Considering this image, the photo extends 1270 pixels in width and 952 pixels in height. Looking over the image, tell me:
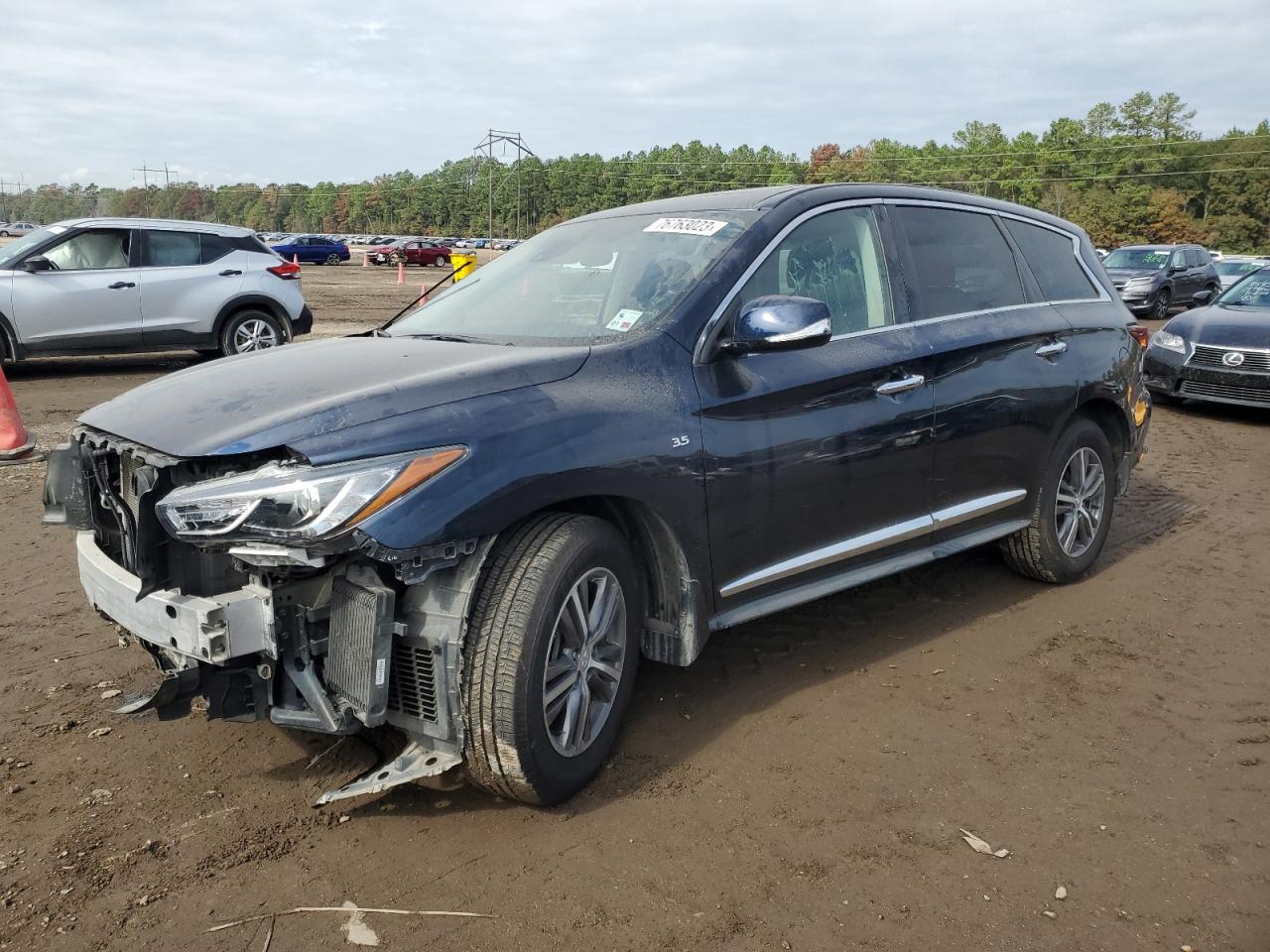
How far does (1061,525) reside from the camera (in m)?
5.09

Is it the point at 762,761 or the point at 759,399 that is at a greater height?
the point at 759,399

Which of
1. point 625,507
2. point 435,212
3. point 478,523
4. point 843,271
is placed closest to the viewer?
point 478,523

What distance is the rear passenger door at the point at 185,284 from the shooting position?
1143 centimetres

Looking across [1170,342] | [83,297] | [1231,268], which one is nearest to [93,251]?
[83,297]

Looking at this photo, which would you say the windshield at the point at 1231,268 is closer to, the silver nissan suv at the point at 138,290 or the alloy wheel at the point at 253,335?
the alloy wheel at the point at 253,335

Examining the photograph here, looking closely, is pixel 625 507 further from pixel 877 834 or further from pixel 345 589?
pixel 877 834

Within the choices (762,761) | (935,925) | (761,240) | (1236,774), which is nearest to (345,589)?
(762,761)

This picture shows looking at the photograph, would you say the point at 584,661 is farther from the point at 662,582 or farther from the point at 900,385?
the point at 900,385

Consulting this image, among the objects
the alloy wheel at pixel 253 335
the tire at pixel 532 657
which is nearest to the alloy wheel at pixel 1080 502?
the tire at pixel 532 657

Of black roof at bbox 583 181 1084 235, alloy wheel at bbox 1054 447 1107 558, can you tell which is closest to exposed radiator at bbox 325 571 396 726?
black roof at bbox 583 181 1084 235

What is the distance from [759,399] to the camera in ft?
11.6

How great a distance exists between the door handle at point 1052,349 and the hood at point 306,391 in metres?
2.51

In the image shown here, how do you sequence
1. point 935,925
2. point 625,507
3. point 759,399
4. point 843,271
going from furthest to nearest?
1. point 843,271
2. point 759,399
3. point 625,507
4. point 935,925

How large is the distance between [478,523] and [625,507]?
2.12 feet
